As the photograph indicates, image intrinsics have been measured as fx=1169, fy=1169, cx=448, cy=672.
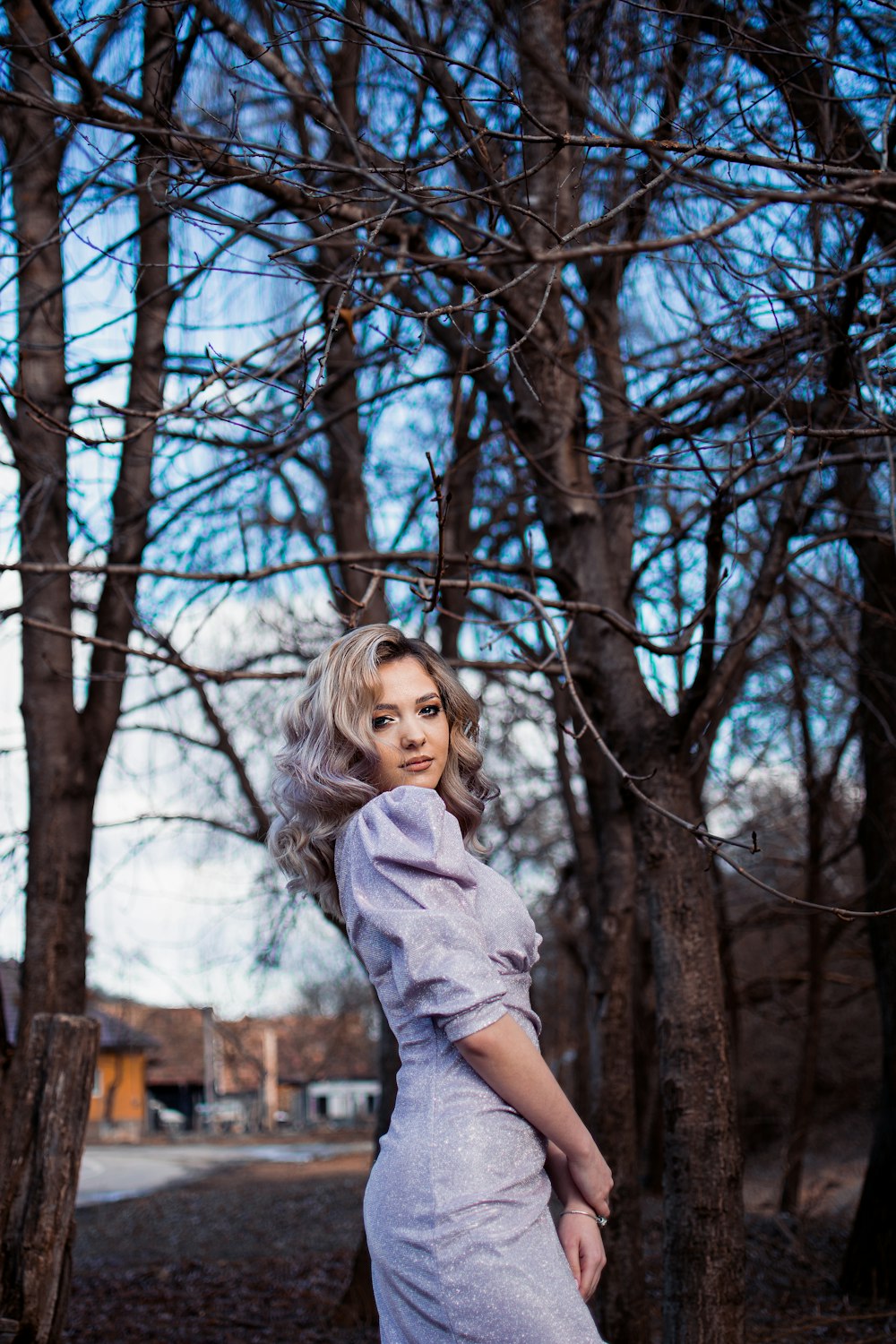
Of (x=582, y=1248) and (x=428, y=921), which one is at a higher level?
(x=428, y=921)

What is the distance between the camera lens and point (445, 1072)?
194cm

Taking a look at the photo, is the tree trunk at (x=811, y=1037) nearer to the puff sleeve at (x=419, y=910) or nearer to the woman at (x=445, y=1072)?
the woman at (x=445, y=1072)

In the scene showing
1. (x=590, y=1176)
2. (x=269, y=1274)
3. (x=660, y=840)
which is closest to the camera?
(x=590, y=1176)

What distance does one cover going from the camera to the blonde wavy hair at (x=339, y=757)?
226 cm

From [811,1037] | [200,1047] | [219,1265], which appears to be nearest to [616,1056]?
[219,1265]

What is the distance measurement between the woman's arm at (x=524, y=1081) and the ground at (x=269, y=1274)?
2.50 meters

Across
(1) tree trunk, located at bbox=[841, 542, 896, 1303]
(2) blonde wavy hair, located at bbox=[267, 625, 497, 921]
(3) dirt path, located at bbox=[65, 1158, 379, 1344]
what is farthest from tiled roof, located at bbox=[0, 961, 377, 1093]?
(2) blonde wavy hair, located at bbox=[267, 625, 497, 921]

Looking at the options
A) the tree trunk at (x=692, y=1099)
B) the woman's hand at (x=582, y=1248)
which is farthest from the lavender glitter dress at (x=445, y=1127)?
the tree trunk at (x=692, y=1099)

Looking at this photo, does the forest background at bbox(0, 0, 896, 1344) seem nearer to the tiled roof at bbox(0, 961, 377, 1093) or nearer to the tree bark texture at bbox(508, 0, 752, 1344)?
the tree bark texture at bbox(508, 0, 752, 1344)

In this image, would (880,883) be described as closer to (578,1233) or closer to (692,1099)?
(692,1099)

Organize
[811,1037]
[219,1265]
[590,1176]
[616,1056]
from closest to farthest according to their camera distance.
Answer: [590,1176], [616,1056], [219,1265], [811,1037]

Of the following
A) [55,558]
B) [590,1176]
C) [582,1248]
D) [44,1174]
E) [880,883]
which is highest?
[55,558]

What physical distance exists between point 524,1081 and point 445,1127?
0.15 meters

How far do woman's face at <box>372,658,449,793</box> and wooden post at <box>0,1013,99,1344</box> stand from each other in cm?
187
